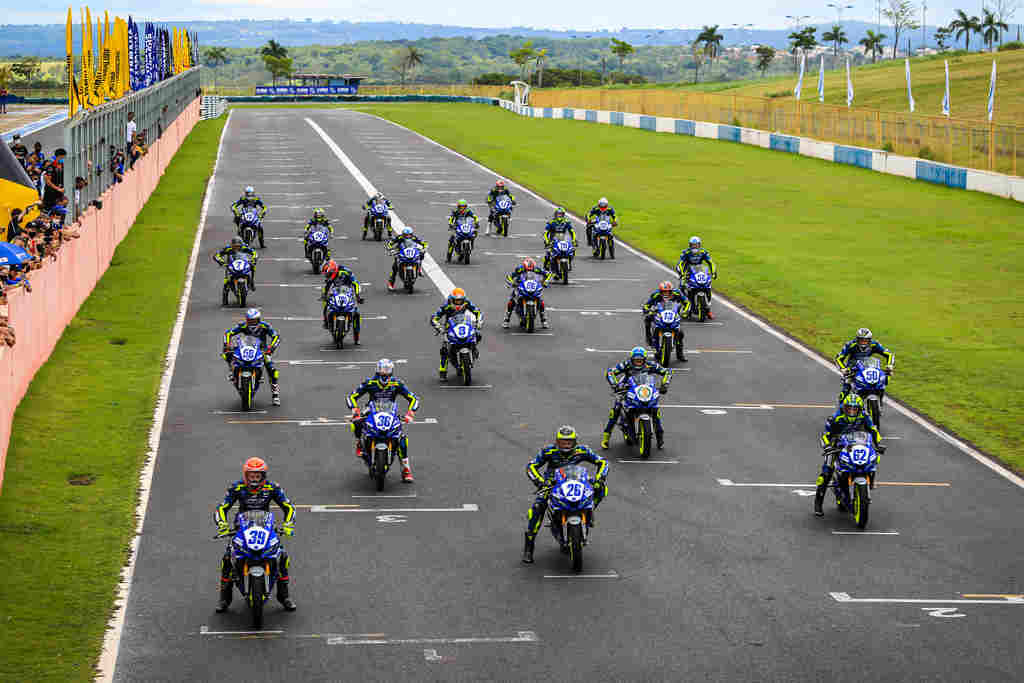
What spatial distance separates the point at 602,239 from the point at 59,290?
18.6 m

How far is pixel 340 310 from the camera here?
97.6ft

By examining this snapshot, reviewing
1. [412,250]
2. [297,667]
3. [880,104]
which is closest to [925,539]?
[297,667]

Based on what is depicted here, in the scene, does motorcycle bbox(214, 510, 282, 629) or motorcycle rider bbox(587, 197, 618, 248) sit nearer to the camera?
motorcycle bbox(214, 510, 282, 629)

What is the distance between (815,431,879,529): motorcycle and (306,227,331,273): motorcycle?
23.1m

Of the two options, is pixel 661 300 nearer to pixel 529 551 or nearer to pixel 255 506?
pixel 529 551

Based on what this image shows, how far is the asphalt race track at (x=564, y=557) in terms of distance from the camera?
47.2ft

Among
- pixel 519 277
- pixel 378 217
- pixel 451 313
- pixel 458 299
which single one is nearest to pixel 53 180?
pixel 378 217

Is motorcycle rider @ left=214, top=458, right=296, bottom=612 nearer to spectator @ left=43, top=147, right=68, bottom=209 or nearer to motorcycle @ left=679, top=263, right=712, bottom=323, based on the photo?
motorcycle @ left=679, top=263, right=712, bottom=323

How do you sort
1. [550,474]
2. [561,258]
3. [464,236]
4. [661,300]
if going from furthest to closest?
[464,236] < [561,258] < [661,300] < [550,474]

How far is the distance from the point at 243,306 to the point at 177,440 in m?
12.8

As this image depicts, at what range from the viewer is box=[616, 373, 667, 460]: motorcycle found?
21.9 m

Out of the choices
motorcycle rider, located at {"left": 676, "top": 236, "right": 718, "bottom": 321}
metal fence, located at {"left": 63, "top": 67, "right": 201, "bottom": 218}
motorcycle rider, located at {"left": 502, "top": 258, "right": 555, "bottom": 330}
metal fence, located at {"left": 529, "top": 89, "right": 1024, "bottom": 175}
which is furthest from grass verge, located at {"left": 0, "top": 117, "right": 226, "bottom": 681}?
metal fence, located at {"left": 529, "top": 89, "right": 1024, "bottom": 175}

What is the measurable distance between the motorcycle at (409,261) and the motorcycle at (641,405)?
49.9ft

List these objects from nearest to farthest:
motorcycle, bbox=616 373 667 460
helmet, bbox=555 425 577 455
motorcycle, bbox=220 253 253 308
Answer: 1. helmet, bbox=555 425 577 455
2. motorcycle, bbox=616 373 667 460
3. motorcycle, bbox=220 253 253 308
